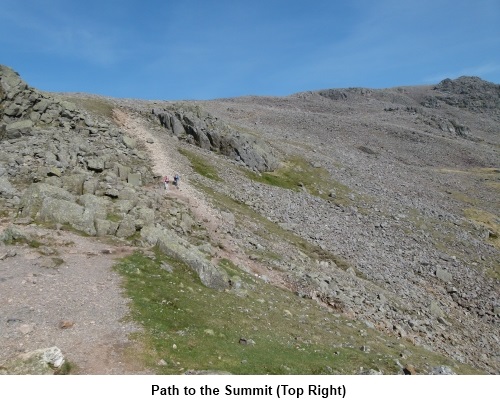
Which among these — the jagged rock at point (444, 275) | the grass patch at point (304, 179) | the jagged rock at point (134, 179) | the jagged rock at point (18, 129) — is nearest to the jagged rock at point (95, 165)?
the jagged rock at point (134, 179)

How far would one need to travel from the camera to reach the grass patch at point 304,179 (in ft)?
201

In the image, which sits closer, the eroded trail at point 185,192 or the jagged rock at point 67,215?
the jagged rock at point 67,215

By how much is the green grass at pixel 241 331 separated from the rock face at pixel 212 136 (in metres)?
38.0

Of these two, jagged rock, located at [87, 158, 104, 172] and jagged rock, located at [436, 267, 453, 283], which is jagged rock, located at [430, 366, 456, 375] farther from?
jagged rock, located at [87, 158, 104, 172]

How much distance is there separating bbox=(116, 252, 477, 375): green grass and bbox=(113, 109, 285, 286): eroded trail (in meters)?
2.85

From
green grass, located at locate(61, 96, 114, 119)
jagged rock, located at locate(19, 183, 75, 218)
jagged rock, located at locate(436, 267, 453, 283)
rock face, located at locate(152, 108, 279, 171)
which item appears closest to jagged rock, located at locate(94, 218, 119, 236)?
jagged rock, located at locate(19, 183, 75, 218)

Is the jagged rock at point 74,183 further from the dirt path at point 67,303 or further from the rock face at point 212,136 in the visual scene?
the rock face at point 212,136

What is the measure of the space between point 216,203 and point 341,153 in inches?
2325

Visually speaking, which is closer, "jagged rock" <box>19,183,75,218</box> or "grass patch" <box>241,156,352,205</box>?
"jagged rock" <box>19,183,75,218</box>

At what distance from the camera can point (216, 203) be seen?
139ft

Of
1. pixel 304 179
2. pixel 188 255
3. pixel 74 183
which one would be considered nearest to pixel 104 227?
pixel 188 255

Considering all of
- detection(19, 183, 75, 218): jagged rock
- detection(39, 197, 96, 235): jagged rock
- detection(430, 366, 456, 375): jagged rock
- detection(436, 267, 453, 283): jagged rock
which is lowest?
detection(430, 366, 456, 375): jagged rock

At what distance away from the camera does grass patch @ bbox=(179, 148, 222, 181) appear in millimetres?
52303

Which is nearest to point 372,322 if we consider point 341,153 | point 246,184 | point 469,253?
point 246,184
